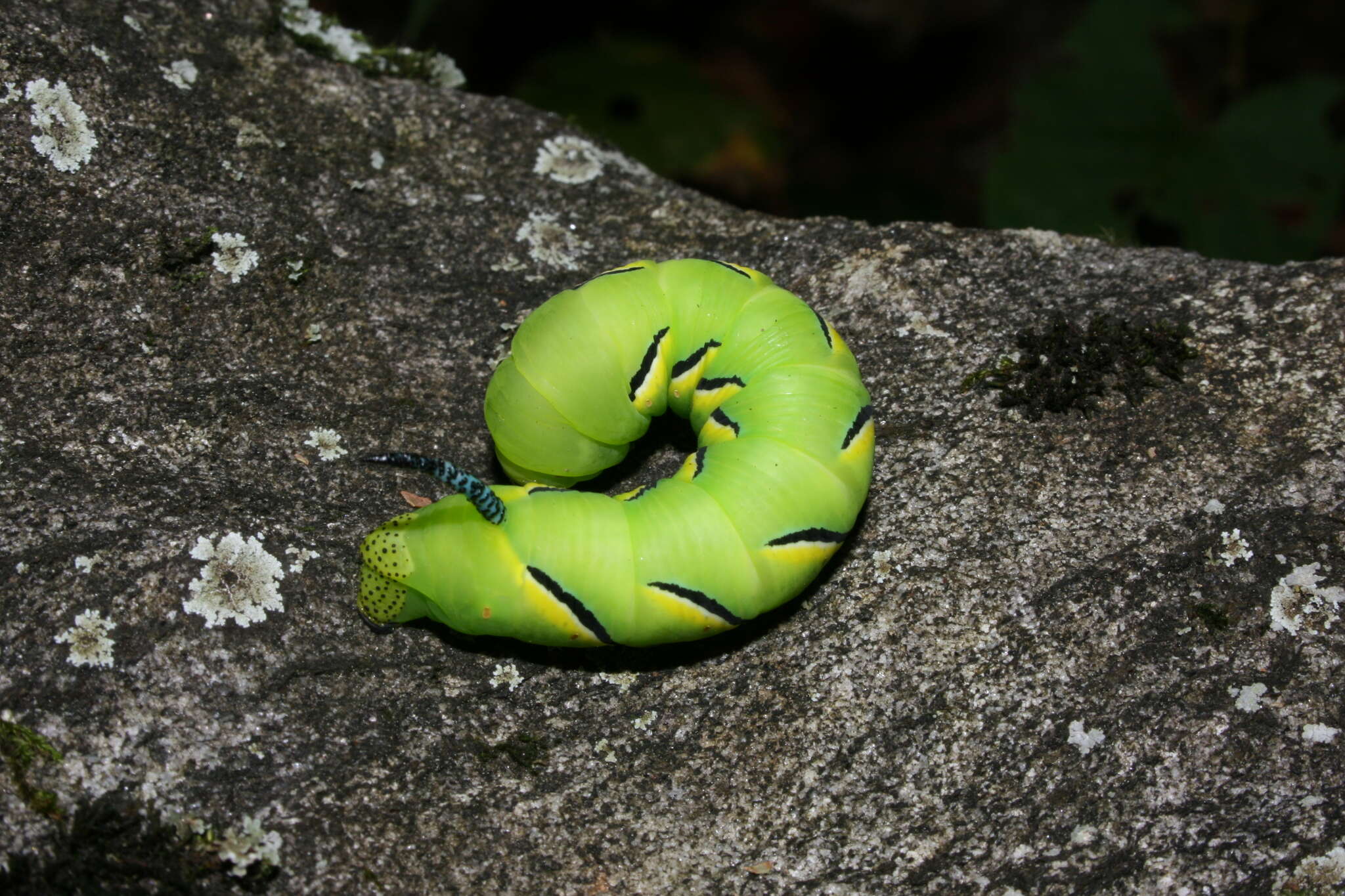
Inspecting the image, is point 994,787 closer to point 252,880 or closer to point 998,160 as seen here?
point 252,880

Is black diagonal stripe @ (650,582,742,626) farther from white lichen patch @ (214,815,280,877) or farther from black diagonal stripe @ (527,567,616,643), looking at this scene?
white lichen patch @ (214,815,280,877)

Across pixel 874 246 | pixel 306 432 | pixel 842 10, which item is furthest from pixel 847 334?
pixel 842 10

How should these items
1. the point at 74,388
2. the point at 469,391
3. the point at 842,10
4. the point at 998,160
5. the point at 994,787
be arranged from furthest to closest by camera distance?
the point at 842,10
the point at 998,160
the point at 469,391
the point at 74,388
the point at 994,787

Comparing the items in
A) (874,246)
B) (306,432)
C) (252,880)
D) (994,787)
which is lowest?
(252,880)

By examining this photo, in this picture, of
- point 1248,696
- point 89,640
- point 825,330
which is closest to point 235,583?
point 89,640

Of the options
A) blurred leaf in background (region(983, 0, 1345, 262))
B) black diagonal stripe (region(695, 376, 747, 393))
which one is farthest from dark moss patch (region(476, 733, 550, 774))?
blurred leaf in background (region(983, 0, 1345, 262))

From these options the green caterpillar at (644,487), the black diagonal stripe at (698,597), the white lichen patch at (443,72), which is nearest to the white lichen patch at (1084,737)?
the green caterpillar at (644,487)

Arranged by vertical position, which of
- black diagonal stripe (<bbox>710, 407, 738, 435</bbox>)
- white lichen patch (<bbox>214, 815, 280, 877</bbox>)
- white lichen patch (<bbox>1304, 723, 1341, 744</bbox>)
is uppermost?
white lichen patch (<bbox>1304, 723, 1341, 744</bbox>)
